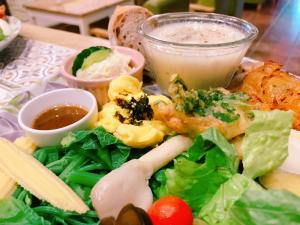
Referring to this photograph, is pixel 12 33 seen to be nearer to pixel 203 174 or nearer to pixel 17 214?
pixel 17 214

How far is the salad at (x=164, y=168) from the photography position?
0.74 meters

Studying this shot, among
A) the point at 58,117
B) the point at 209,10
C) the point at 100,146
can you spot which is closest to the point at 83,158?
the point at 100,146

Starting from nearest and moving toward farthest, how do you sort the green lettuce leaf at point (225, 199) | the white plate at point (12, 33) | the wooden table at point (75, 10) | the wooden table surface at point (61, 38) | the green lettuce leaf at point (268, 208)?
the green lettuce leaf at point (268, 208), the green lettuce leaf at point (225, 199), the white plate at point (12, 33), the wooden table surface at point (61, 38), the wooden table at point (75, 10)

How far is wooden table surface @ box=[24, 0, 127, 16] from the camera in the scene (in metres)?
3.19

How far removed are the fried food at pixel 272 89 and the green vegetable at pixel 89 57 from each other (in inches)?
21.0

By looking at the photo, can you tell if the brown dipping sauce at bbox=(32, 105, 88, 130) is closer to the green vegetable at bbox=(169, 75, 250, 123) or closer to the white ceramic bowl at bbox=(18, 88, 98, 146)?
the white ceramic bowl at bbox=(18, 88, 98, 146)

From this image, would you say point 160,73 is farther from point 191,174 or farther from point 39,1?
point 39,1

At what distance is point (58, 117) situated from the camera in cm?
113

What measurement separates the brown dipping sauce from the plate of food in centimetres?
75

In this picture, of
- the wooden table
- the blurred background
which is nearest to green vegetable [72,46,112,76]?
the blurred background

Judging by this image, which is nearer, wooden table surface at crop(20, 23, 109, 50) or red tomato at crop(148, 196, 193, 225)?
red tomato at crop(148, 196, 193, 225)

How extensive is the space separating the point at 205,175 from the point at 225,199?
0.25ft

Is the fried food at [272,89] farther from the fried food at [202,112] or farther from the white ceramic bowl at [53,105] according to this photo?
the white ceramic bowl at [53,105]

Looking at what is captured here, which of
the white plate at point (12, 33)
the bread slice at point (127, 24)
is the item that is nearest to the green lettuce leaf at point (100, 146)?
the bread slice at point (127, 24)
